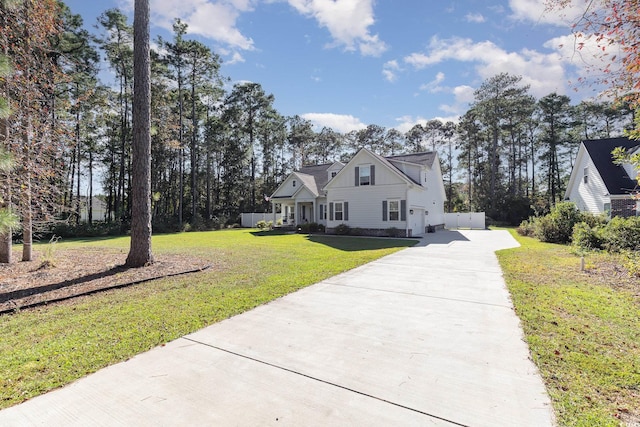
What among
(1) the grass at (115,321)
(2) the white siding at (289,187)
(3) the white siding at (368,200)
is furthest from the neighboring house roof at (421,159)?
(1) the grass at (115,321)

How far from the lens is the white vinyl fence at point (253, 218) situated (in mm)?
31469

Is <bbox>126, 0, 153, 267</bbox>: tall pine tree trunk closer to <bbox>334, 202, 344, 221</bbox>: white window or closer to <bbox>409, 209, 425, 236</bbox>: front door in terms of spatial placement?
<bbox>334, 202, 344, 221</bbox>: white window

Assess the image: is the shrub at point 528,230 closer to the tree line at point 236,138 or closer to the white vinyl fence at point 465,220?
the white vinyl fence at point 465,220

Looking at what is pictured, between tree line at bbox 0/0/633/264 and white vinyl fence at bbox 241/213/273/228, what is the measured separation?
6.02ft

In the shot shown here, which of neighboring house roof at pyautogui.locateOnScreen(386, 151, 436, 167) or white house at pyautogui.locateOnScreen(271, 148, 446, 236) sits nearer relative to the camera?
white house at pyautogui.locateOnScreen(271, 148, 446, 236)

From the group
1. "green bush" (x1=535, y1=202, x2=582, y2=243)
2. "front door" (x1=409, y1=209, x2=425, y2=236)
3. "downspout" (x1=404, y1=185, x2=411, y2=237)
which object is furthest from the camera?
"front door" (x1=409, y1=209, x2=425, y2=236)

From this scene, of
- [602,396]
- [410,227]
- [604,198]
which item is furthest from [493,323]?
[604,198]

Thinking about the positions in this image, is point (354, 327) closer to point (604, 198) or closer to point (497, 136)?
point (604, 198)

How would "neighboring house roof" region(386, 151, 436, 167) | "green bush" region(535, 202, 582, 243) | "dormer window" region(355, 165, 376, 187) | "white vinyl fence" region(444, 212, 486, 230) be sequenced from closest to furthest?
"green bush" region(535, 202, 582, 243) < "dormer window" region(355, 165, 376, 187) < "neighboring house roof" region(386, 151, 436, 167) < "white vinyl fence" region(444, 212, 486, 230)

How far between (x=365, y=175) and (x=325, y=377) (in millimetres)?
18182

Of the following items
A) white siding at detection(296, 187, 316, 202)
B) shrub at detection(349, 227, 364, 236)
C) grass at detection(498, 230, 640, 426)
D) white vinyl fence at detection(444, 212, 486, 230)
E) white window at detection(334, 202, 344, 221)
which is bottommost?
Answer: grass at detection(498, 230, 640, 426)

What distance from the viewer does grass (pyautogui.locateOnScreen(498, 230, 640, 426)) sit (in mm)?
2390

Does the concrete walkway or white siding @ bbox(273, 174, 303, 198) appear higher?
white siding @ bbox(273, 174, 303, 198)

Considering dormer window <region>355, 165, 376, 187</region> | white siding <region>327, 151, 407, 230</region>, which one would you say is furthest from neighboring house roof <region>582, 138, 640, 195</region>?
dormer window <region>355, 165, 376, 187</region>
